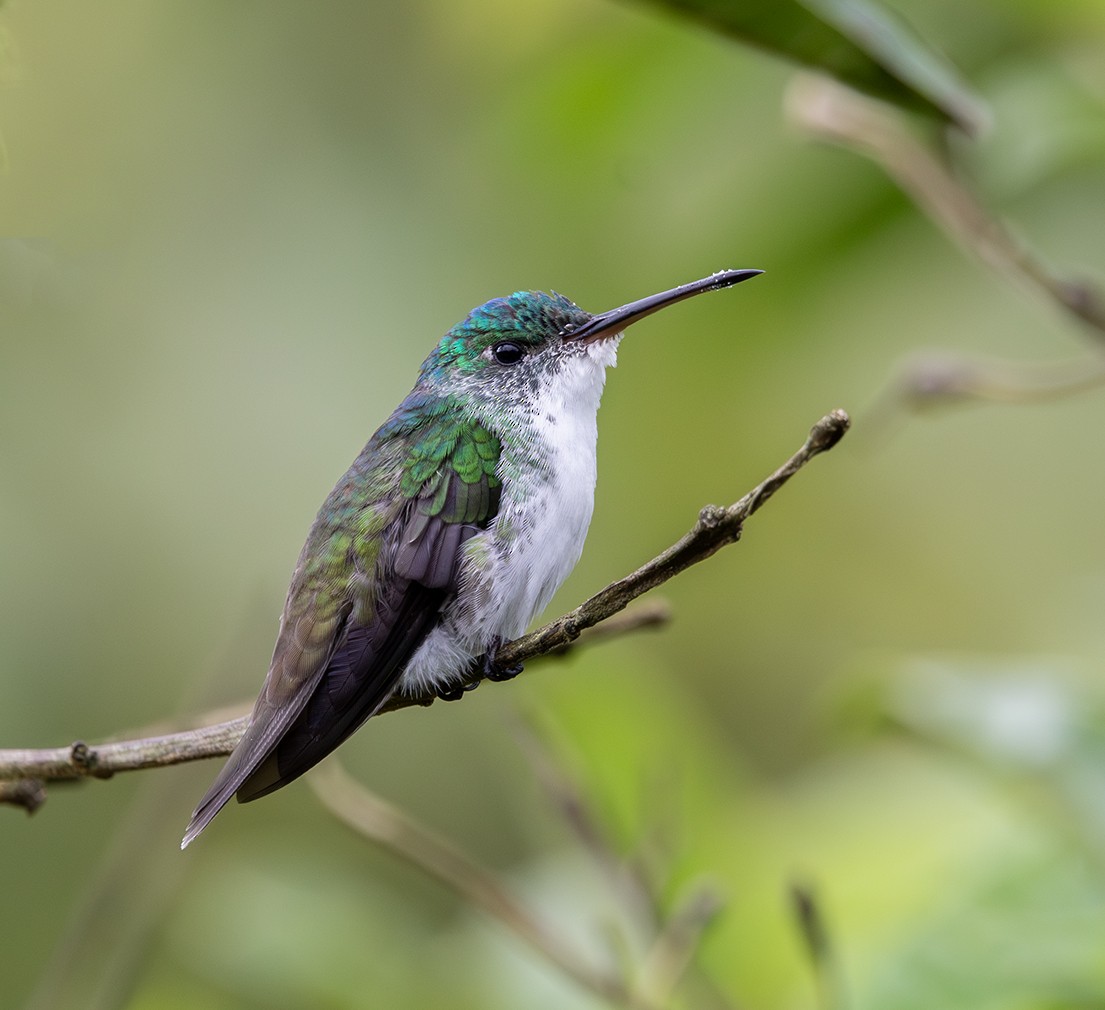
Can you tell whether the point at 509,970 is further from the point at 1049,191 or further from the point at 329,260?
the point at 329,260

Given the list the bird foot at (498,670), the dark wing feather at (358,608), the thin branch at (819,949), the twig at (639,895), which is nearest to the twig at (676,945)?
the twig at (639,895)

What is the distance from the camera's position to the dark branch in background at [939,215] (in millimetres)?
3057

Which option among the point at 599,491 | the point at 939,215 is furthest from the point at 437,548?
the point at 599,491

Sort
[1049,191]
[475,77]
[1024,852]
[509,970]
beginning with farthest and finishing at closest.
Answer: [475,77] → [1049,191] → [509,970] → [1024,852]

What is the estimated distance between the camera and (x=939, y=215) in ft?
10.5

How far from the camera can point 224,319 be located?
22.1 ft

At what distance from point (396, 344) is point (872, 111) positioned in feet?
9.41

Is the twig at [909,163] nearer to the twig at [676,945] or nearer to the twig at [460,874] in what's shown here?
the twig at [676,945]

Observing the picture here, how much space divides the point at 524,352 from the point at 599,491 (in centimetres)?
249

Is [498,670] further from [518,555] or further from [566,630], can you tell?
[566,630]

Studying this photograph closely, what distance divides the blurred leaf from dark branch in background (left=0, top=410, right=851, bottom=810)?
499mm

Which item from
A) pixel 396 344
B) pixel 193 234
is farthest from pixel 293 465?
pixel 193 234

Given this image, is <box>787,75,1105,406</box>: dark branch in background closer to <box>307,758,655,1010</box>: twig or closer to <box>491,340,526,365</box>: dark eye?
<box>491,340,526,365</box>: dark eye

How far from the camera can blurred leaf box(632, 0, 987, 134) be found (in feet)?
6.07
